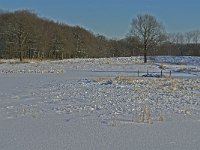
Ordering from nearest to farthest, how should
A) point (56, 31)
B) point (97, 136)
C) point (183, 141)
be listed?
point (183, 141) < point (97, 136) < point (56, 31)

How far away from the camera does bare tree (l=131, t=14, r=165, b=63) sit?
2758 inches

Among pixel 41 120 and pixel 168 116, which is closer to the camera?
pixel 41 120

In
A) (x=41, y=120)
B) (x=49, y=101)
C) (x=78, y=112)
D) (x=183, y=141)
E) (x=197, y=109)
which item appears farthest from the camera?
(x=49, y=101)

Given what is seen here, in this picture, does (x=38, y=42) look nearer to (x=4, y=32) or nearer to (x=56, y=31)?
(x=4, y=32)

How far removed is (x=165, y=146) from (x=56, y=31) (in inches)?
4212

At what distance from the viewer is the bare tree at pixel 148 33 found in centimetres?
7006

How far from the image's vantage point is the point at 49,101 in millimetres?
13172

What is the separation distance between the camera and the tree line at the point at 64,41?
7081 centimetres

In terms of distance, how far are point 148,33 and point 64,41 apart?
3712cm

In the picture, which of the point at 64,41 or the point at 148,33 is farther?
the point at 64,41

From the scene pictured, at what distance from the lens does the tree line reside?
70.8 metres

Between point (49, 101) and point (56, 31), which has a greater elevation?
point (56, 31)

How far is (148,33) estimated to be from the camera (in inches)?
2776

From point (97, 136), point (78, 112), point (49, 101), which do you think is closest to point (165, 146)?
point (97, 136)
